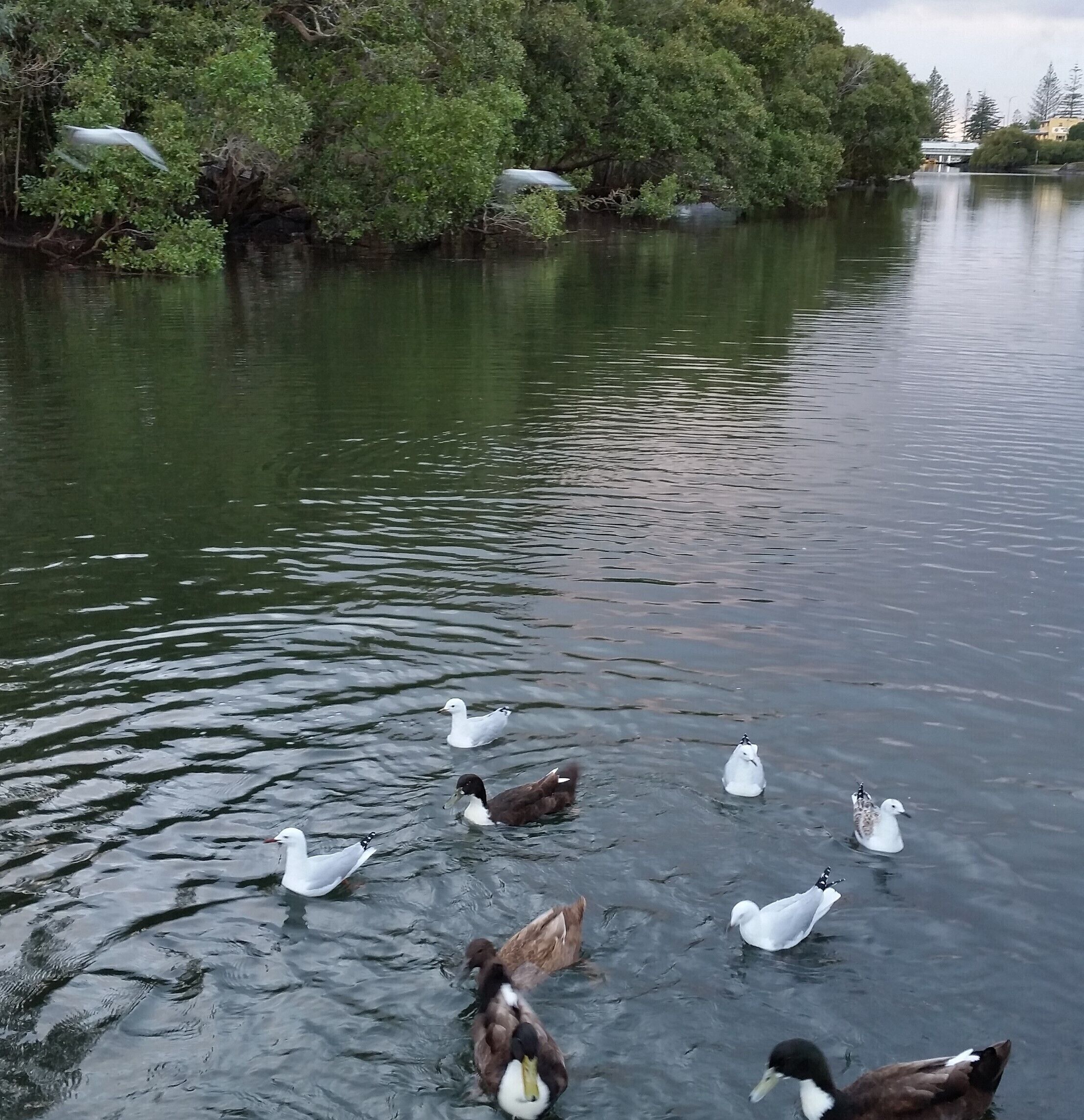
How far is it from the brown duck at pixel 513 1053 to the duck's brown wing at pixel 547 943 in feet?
1.30

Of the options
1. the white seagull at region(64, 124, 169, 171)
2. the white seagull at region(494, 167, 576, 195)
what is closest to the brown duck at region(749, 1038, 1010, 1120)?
the white seagull at region(64, 124, 169, 171)

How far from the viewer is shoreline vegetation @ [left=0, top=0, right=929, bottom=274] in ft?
115

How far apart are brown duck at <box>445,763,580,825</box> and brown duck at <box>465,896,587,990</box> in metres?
1.38

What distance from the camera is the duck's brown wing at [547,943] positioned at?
6.85 m

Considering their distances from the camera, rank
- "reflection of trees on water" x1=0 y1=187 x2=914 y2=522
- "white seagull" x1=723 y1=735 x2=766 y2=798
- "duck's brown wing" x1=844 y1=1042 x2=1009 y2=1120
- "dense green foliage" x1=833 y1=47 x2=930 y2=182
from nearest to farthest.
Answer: "duck's brown wing" x1=844 y1=1042 x2=1009 y2=1120 < "white seagull" x1=723 y1=735 x2=766 y2=798 < "reflection of trees on water" x1=0 y1=187 x2=914 y2=522 < "dense green foliage" x1=833 y1=47 x2=930 y2=182

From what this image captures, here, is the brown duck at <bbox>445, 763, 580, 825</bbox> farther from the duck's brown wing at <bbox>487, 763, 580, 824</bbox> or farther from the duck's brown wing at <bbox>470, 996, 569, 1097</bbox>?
the duck's brown wing at <bbox>470, 996, 569, 1097</bbox>

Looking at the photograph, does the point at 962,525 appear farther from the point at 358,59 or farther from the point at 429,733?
the point at 358,59

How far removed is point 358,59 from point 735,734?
36990 millimetres

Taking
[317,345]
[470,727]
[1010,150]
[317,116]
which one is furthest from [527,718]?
[1010,150]

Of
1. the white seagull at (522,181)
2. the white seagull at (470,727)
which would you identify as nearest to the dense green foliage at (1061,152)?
the white seagull at (522,181)

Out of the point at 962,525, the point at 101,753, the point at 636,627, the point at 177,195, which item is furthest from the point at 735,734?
the point at 177,195

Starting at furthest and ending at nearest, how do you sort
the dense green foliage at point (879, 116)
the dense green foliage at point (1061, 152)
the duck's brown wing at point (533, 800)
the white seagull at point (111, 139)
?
1. the dense green foliage at point (1061, 152)
2. the dense green foliage at point (879, 116)
3. the white seagull at point (111, 139)
4. the duck's brown wing at point (533, 800)

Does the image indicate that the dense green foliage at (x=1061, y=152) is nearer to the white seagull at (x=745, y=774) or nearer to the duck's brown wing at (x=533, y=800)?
the white seagull at (x=745, y=774)

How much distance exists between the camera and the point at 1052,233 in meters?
61.3
